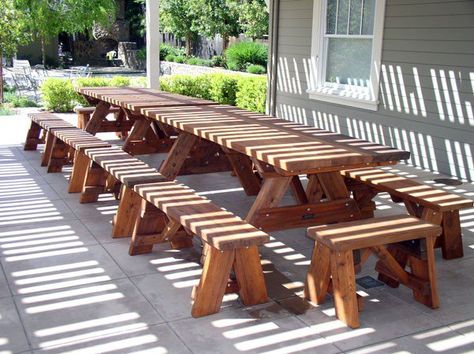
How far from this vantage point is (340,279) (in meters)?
2.92

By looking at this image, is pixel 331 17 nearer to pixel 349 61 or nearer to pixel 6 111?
pixel 349 61

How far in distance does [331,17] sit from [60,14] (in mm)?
13764

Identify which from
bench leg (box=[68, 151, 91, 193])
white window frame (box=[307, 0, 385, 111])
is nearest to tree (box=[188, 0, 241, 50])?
white window frame (box=[307, 0, 385, 111])

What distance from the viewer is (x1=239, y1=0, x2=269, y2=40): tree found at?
2148cm

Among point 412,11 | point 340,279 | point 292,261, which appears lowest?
point 292,261

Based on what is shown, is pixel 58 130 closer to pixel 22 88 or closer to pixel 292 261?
pixel 292 261

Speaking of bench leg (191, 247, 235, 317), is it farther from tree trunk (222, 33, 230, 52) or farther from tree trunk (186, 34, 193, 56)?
tree trunk (186, 34, 193, 56)

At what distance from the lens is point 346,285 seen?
2908mm

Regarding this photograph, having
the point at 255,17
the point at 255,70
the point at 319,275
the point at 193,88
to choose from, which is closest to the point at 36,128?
the point at 193,88

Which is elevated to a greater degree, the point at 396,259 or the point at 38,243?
the point at 396,259

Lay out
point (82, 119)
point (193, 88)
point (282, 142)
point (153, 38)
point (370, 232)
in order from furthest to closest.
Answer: point (193, 88) → point (153, 38) → point (82, 119) → point (282, 142) → point (370, 232)

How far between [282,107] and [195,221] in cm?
631

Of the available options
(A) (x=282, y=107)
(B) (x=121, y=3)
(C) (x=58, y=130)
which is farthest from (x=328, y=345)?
(B) (x=121, y=3)

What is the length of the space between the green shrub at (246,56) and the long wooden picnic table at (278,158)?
1588 cm
